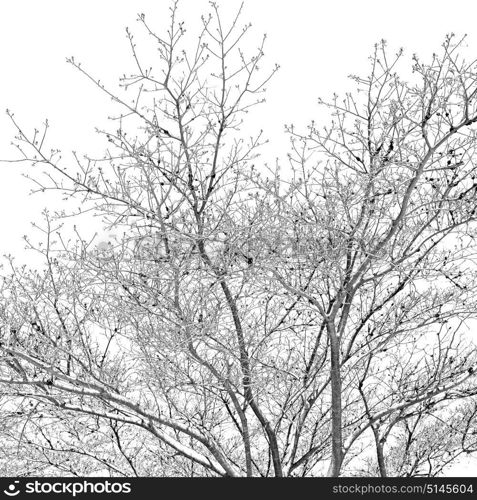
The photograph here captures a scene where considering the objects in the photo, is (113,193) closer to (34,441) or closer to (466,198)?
(466,198)

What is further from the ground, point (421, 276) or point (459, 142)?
point (459, 142)

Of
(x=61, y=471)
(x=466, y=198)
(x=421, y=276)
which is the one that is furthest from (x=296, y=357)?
(x=61, y=471)

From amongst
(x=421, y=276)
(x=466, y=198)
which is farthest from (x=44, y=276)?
(x=466, y=198)

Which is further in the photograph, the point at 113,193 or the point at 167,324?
the point at 167,324

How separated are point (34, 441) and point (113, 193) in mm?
4654

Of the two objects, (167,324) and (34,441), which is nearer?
(167,324)

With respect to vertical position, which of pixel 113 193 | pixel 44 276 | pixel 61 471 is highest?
pixel 44 276

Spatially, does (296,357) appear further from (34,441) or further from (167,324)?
(34,441)

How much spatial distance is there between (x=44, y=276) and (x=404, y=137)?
156 inches

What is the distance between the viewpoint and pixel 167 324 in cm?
580
